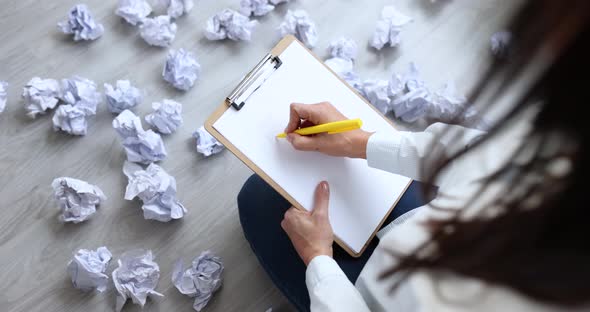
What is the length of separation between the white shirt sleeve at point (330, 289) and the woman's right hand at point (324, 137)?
0.16 m

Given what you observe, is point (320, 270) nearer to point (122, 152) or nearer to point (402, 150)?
point (402, 150)

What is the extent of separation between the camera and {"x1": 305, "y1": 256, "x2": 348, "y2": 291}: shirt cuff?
66cm

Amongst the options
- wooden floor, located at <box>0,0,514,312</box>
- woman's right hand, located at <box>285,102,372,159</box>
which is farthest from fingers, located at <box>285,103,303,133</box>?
wooden floor, located at <box>0,0,514,312</box>

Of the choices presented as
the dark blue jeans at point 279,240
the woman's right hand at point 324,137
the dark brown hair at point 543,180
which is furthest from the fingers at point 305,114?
the dark brown hair at point 543,180

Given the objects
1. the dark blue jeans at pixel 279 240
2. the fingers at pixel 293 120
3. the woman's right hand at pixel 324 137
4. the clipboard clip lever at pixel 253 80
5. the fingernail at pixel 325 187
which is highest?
the clipboard clip lever at pixel 253 80

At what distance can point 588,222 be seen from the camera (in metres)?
0.39

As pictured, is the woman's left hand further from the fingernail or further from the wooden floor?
the wooden floor

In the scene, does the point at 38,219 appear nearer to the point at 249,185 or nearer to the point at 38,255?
the point at 38,255

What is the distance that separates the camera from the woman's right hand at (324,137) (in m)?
0.74

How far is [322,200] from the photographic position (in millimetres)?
744

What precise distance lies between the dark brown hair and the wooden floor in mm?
554

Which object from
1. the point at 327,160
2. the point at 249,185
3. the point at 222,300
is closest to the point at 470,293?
the point at 327,160

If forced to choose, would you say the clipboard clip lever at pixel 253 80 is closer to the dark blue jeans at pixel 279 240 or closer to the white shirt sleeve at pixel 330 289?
the dark blue jeans at pixel 279 240

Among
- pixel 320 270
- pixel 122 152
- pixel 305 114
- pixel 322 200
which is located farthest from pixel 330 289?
pixel 122 152
